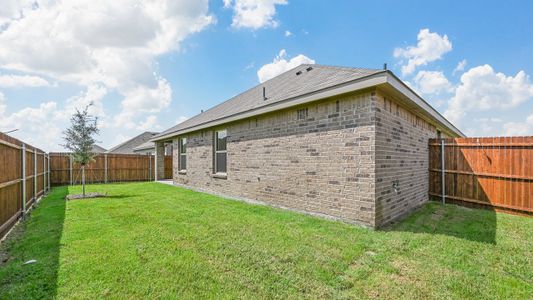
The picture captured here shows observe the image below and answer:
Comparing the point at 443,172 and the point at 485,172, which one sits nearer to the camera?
the point at 485,172

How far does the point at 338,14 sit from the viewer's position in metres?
8.10

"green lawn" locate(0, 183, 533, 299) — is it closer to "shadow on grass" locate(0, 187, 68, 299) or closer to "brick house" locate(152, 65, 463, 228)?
"shadow on grass" locate(0, 187, 68, 299)

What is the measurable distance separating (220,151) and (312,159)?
15.9ft

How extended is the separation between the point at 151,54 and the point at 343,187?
32.5 feet

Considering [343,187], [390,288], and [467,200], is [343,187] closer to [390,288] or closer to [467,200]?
[390,288]

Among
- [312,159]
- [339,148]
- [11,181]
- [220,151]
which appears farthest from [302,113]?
[11,181]

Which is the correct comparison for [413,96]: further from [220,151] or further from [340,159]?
[220,151]

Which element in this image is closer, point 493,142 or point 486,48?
point 493,142

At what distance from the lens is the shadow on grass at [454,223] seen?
4.58 meters

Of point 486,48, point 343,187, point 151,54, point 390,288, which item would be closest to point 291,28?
point 151,54

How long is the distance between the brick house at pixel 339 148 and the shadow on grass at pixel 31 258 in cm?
470

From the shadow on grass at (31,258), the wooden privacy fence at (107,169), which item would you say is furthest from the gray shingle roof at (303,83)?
the wooden privacy fence at (107,169)

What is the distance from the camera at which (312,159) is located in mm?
5871

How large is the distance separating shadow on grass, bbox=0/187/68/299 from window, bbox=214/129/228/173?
16.4ft
